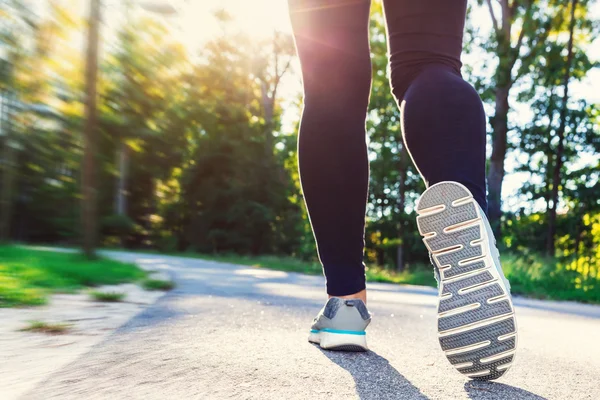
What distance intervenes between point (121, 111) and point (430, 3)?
476 cm

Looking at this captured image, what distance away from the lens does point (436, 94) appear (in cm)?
151

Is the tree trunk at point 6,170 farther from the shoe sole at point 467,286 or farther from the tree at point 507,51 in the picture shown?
the tree at point 507,51

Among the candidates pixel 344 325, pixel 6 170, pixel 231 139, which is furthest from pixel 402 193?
pixel 344 325

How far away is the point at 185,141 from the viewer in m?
8.70

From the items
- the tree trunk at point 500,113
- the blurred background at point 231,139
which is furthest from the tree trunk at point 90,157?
the tree trunk at point 500,113

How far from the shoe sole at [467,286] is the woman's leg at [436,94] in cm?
9

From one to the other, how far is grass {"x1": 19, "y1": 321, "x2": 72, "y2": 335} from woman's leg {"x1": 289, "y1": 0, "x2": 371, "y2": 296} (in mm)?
791

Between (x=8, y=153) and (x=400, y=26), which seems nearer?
(x=400, y=26)

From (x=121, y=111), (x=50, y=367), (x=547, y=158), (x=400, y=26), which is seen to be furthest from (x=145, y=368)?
(x=547, y=158)

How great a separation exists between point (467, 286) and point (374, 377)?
0.29 meters

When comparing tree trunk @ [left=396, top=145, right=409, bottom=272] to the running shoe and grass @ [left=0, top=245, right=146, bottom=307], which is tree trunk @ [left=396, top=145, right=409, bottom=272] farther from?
the running shoe

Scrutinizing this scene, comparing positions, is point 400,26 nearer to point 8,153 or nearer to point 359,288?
point 359,288

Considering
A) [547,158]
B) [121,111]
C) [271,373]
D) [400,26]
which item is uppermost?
[547,158]

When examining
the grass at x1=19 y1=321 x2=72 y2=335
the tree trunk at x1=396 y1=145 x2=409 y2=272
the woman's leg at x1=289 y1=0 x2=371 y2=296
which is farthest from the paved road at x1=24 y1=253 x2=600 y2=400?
the tree trunk at x1=396 y1=145 x2=409 y2=272
